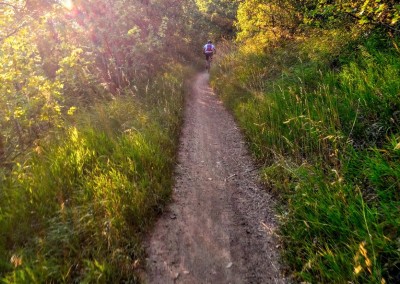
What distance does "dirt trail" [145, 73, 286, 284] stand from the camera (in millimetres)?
3166

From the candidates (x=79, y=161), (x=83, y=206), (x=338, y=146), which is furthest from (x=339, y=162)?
(x=79, y=161)

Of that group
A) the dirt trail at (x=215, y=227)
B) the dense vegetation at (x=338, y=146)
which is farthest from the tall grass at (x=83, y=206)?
the dense vegetation at (x=338, y=146)

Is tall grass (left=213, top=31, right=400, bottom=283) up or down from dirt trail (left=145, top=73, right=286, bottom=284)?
up

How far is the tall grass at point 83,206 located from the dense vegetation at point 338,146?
85.2 inches

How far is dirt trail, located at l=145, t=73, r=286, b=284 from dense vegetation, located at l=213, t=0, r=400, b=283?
36 cm

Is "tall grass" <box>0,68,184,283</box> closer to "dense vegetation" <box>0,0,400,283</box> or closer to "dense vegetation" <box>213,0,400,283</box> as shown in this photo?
"dense vegetation" <box>0,0,400,283</box>

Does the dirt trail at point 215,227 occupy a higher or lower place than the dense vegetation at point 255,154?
lower

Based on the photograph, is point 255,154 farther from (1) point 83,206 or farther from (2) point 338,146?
(1) point 83,206

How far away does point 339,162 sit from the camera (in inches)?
153

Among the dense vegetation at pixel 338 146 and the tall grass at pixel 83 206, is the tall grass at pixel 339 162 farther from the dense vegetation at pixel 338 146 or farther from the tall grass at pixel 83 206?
the tall grass at pixel 83 206

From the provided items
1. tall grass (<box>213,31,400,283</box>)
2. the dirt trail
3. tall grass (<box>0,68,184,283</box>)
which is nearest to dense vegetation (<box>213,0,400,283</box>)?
tall grass (<box>213,31,400,283</box>)

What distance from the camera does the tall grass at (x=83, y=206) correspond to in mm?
2900

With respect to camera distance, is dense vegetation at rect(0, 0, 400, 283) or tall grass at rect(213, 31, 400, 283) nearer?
tall grass at rect(213, 31, 400, 283)

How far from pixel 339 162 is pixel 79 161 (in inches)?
185
